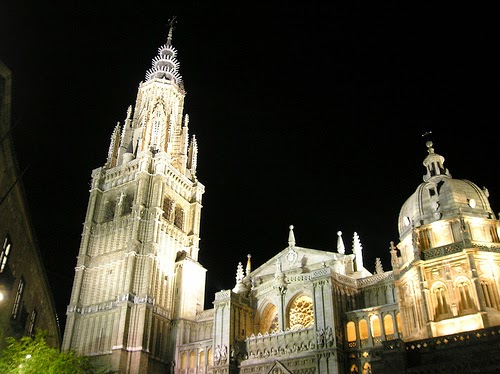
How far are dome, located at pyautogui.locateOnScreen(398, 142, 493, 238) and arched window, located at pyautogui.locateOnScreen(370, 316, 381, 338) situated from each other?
7.71 metres

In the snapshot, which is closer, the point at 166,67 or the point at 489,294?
the point at 489,294

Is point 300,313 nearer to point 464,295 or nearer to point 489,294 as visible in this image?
point 464,295

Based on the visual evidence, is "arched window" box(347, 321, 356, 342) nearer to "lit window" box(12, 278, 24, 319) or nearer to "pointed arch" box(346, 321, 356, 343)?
"pointed arch" box(346, 321, 356, 343)

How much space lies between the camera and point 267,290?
159ft

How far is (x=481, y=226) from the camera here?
4053 centimetres

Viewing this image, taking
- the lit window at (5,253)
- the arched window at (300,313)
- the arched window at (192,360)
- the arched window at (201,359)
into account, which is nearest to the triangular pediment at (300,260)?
the arched window at (300,313)

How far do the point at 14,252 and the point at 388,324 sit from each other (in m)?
27.8

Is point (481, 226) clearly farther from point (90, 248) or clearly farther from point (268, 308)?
point (90, 248)

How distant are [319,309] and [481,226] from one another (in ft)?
47.1

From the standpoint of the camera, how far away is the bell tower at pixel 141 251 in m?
51.2

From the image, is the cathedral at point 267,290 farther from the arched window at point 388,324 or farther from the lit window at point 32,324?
the lit window at point 32,324

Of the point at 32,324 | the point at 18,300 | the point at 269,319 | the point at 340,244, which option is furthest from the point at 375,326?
the point at 18,300

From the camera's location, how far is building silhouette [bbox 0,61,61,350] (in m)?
22.6

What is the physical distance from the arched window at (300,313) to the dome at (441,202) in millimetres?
10162
